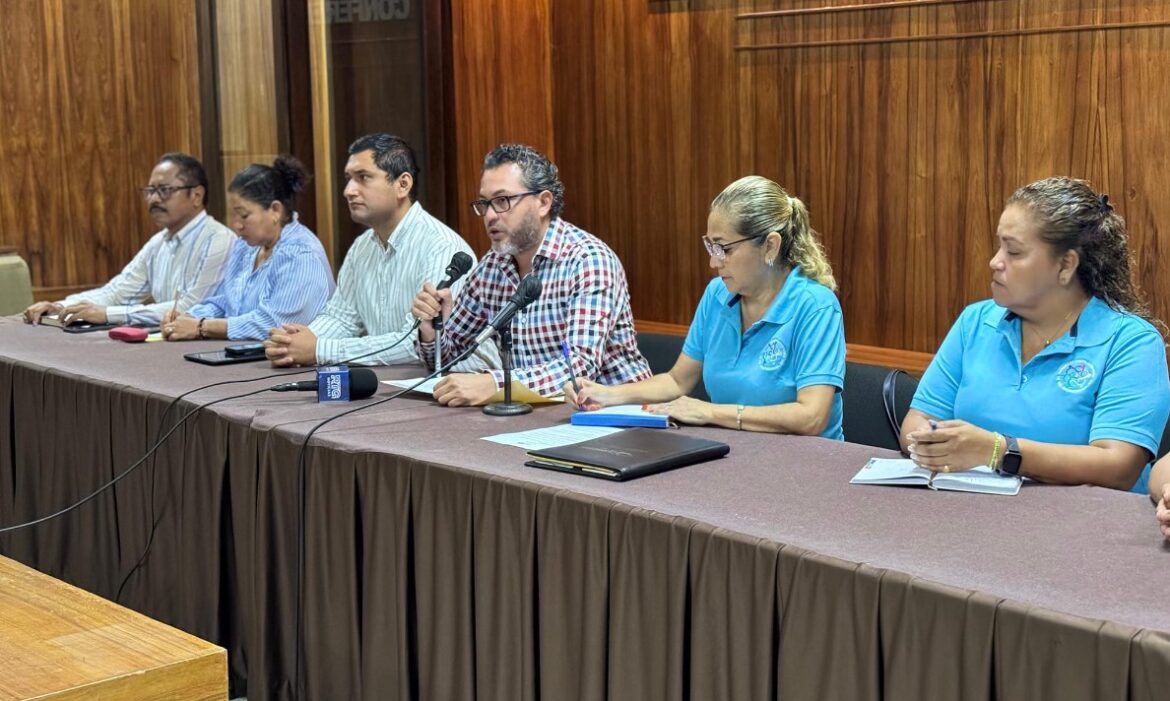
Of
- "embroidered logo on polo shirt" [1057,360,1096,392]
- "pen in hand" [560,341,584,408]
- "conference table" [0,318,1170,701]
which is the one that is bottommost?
"conference table" [0,318,1170,701]

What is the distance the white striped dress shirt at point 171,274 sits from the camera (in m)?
5.09

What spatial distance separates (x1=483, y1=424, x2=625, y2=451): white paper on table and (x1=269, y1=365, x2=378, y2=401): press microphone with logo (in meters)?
0.52

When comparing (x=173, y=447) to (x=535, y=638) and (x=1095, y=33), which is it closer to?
(x=535, y=638)

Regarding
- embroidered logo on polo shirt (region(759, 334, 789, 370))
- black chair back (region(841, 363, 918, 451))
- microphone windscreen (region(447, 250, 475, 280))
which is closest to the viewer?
embroidered logo on polo shirt (region(759, 334, 789, 370))

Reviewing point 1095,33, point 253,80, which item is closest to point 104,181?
point 253,80

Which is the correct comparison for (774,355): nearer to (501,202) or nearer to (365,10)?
(501,202)

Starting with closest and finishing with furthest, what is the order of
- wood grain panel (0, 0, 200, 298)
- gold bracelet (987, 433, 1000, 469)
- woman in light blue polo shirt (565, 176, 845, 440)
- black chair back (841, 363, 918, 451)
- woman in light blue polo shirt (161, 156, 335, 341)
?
1. gold bracelet (987, 433, 1000, 469)
2. woman in light blue polo shirt (565, 176, 845, 440)
3. black chair back (841, 363, 918, 451)
4. woman in light blue polo shirt (161, 156, 335, 341)
5. wood grain panel (0, 0, 200, 298)

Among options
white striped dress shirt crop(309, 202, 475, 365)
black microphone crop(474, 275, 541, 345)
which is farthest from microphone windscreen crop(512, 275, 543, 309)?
white striped dress shirt crop(309, 202, 475, 365)

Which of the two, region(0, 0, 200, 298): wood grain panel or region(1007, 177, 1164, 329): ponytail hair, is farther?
region(0, 0, 200, 298): wood grain panel

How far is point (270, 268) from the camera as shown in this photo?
14.9 ft

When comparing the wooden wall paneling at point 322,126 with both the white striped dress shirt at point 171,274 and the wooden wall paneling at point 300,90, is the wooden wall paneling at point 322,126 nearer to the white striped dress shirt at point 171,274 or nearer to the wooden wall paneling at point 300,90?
the wooden wall paneling at point 300,90

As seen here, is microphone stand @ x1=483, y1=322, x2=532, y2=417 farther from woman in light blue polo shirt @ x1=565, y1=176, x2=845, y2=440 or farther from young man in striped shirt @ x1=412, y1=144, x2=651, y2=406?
young man in striped shirt @ x1=412, y1=144, x2=651, y2=406

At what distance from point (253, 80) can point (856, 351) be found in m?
3.02

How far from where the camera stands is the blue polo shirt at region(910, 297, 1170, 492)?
2359 mm
